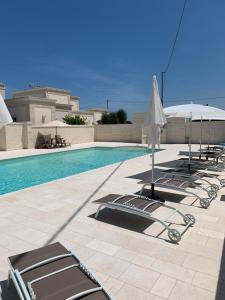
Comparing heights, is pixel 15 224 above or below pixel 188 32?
below

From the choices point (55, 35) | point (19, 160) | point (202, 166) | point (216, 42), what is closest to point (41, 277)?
point (202, 166)

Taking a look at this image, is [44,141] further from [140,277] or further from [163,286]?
[163,286]

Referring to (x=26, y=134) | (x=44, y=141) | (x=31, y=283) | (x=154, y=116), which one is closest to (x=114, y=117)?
(x=44, y=141)

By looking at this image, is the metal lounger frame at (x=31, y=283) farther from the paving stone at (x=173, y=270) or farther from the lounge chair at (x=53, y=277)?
the paving stone at (x=173, y=270)

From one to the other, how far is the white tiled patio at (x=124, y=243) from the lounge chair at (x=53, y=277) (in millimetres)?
426

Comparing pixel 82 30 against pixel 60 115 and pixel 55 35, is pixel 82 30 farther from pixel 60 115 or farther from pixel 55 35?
pixel 60 115

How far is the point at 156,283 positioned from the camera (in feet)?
9.84

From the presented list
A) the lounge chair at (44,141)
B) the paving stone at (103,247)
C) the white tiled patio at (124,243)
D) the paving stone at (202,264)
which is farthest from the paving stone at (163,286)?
the lounge chair at (44,141)

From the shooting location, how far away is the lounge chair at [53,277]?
2.35 m

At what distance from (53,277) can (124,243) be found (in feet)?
5.30

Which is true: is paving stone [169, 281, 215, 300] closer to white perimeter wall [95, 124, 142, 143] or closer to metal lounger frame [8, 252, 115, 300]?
metal lounger frame [8, 252, 115, 300]

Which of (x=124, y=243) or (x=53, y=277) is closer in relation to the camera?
(x=53, y=277)

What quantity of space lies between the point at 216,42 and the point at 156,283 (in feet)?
48.6

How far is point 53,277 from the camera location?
2598 mm
